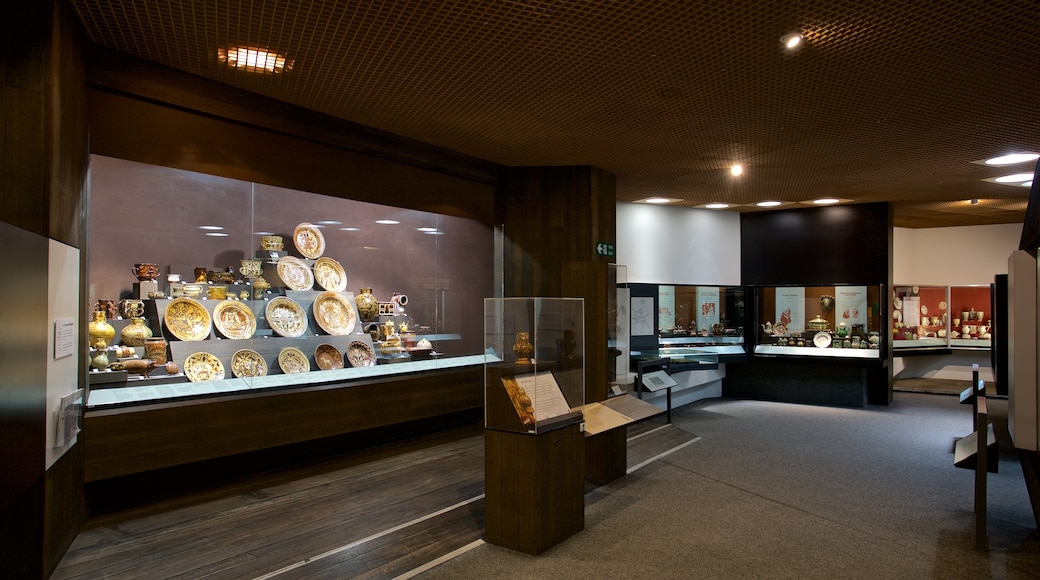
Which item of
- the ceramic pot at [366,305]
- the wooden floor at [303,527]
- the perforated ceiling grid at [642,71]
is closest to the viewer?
the perforated ceiling grid at [642,71]

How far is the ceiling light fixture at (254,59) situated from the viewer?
3.23 m

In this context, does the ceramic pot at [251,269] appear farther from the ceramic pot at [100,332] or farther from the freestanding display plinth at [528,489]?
the freestanding display plinth at [528,489]

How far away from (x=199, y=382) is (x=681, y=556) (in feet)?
11.2

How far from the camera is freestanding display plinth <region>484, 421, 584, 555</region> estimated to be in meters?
3.05

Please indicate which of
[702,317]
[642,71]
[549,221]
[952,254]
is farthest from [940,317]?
[642,71]

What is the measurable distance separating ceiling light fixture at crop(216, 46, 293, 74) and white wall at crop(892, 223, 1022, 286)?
9.75 metres

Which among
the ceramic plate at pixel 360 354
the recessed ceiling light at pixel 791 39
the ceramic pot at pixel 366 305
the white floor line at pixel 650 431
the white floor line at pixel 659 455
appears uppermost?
the recessed ceiling light at pixel 791 39

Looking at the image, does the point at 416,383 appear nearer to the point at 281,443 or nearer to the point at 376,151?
the point at 281,443

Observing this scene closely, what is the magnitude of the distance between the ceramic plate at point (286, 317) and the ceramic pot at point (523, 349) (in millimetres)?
2453

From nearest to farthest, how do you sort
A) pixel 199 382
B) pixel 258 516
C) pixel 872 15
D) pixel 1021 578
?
1. pixel 872 15
2. pixel 1021 578
3. pixel 258 516
4. pixel 199 382

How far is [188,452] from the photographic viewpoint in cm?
365

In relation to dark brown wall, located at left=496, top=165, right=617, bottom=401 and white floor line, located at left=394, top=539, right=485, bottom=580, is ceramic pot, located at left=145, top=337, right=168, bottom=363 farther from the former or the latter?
dark brown wall, located at left=496, top=165, right=617, bottom=401

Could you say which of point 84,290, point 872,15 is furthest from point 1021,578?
point 84,290

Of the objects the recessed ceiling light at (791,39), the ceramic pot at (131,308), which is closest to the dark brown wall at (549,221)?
the recessed ceiling light at (791,39)
